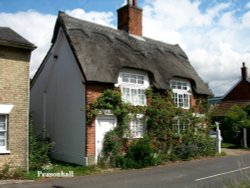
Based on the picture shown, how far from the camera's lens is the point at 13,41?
14.4m

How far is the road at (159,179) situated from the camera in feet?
41.5

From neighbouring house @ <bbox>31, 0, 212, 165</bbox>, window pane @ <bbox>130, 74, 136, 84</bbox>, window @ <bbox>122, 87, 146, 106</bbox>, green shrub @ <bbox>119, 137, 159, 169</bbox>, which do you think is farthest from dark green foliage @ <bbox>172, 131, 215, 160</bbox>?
window pane @ <bbox>130, 74, 136, 84</bbox>

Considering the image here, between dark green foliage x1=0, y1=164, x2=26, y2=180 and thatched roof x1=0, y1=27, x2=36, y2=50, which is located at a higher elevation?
thatched roof x1=0, y1=27, x2=36, y2=50

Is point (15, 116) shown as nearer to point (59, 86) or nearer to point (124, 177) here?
point (124, 177)

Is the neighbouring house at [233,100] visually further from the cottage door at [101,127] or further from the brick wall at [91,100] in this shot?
the brick wall at [91,100]

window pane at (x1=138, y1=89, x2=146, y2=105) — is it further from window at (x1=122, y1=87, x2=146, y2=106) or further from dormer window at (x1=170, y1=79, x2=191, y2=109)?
dormer window at (x1=170, y1=79, x2=191, y2=109)

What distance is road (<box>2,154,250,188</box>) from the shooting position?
41.5ft

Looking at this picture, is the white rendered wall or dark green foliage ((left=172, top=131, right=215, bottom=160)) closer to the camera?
the white rendered wall

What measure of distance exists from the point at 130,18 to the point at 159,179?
13745 millimetres

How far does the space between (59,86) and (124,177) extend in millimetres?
8016

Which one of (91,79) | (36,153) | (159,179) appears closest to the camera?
(159,179)

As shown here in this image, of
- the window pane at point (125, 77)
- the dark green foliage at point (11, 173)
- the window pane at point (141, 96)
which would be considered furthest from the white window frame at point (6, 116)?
the window pane at point (141, 96)

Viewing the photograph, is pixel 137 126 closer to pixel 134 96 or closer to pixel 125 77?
pixel 134 96

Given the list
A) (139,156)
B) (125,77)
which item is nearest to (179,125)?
(125,77)
